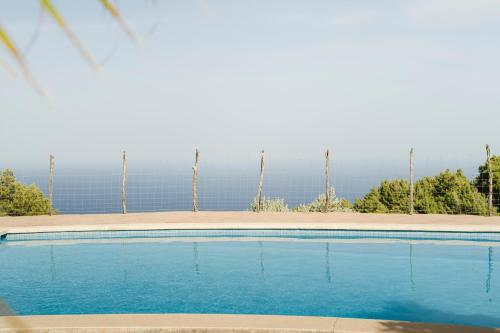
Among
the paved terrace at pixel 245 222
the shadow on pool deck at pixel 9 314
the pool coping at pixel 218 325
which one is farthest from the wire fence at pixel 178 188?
the shadow on pool deck at pixel 9 314

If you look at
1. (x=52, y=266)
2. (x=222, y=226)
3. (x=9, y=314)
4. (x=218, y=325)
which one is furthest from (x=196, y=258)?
(x=9, y=314)

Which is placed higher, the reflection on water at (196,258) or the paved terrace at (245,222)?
the paved terrace at (245,222)

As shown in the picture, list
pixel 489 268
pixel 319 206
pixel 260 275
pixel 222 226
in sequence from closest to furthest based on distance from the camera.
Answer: pixel 260 275 < pixel 489 268 < pixel 222 226 < pixel 319 206

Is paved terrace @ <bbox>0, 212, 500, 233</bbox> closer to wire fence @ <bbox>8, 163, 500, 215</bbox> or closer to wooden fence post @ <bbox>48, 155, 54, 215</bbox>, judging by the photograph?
wooden fence post @ <bbox>48, 155, 54, 215</bbox>

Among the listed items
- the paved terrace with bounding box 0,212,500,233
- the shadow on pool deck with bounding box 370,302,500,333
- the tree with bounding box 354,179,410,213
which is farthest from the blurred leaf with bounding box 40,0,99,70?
the tree with bounding box 354,179,410,213

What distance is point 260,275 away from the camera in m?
8.41

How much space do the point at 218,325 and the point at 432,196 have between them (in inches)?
959

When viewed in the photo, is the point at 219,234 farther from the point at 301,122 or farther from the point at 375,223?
the point at 301,122

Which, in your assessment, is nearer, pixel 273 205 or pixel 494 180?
pixel 273 205

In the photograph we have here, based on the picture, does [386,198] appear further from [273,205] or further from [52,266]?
[52,266]

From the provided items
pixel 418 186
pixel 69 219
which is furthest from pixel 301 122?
pixel 69 219

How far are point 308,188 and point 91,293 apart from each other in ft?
52.4

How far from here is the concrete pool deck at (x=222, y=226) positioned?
479cm

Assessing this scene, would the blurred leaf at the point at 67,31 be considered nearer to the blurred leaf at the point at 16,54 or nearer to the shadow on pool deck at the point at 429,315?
the blurred leaf at the point at 16,54
